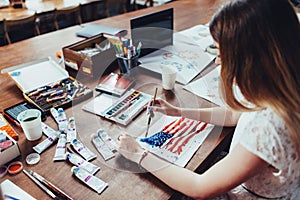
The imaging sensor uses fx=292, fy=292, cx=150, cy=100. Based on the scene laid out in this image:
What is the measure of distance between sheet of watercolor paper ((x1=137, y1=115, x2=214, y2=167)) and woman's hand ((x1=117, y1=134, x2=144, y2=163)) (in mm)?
47

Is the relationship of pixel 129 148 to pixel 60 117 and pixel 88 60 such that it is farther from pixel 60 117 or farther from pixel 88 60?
pixel 88 60

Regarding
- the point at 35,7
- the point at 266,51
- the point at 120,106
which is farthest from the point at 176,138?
the point at 35,7

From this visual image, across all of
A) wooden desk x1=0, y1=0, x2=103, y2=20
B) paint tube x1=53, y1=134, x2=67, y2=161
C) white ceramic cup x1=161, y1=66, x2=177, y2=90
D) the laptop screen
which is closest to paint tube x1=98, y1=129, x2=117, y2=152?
paint tube x1=53, y1=134, x2=67, y2=161

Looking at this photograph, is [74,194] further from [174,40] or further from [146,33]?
[174,40]

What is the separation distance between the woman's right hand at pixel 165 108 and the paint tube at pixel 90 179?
1.13 ft

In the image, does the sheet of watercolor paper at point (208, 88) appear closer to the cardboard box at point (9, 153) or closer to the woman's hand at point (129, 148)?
the woman's hand at point (129, 148)

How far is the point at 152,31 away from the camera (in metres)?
1.47

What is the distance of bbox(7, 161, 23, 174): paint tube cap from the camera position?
0.83 meters

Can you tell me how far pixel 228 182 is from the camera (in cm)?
74

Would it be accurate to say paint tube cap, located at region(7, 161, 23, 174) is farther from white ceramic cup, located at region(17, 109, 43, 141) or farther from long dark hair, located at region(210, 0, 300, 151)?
long dark hair, located at region(210, 0, 300, 151)

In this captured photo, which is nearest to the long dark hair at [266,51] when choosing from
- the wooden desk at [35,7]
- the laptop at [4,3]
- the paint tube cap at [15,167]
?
the paint tube cap at [15,167]

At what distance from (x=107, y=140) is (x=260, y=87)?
488 mm

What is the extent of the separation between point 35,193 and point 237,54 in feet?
2.07

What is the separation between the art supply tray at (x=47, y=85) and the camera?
111 cm
